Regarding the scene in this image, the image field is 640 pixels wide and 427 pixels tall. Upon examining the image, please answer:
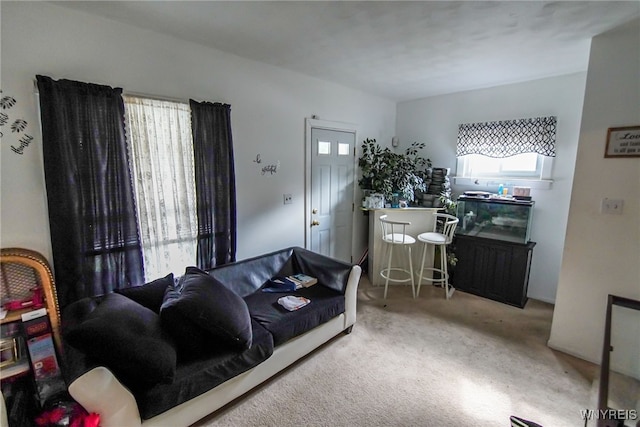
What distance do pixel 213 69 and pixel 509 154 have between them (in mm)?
3376

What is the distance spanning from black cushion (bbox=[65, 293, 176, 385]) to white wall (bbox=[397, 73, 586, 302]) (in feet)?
12.6

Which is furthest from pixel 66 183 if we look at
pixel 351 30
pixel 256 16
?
pixel 351 30

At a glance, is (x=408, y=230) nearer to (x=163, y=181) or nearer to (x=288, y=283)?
(x=288, y=283)

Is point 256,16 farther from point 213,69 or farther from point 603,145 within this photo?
point 603,145

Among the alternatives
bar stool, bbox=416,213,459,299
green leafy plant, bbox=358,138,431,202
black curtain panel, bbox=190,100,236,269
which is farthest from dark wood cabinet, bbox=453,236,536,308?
black curtain panel, bbox=190,100,236,269

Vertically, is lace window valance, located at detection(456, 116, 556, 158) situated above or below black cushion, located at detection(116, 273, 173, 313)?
above

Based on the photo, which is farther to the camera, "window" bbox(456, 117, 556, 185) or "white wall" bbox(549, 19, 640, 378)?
"window" bbox(456, 117, 556, 185)

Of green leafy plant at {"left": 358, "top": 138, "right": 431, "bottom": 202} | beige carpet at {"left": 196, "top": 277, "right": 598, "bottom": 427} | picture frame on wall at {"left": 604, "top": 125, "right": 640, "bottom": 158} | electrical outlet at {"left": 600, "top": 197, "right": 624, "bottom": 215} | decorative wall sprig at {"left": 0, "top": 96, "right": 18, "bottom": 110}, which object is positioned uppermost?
decorative wall sprig at {"left": 0, "top": 96, "right": 18, "bottom": 110}

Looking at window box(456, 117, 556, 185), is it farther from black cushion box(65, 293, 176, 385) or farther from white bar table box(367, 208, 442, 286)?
black cushion box(65, 293, 176, 385)

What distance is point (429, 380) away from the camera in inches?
83.0

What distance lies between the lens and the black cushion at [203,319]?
1677 millimetres

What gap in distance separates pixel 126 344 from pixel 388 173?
127 inches

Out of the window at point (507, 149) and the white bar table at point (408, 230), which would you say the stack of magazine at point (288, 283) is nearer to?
the white bar table at point (408, 230)

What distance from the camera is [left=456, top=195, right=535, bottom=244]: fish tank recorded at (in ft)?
10.5
